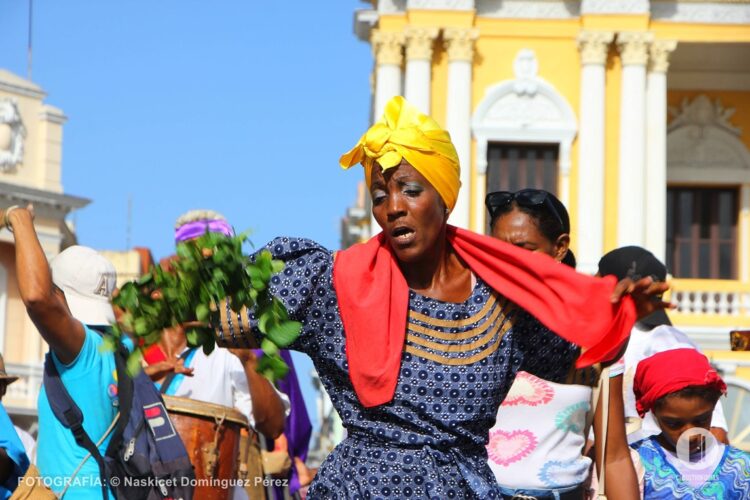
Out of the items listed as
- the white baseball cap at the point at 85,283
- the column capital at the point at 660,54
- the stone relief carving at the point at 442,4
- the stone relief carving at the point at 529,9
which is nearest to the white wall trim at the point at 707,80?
the column capital at the point at 660,54

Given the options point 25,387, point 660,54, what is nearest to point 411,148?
point 660,54

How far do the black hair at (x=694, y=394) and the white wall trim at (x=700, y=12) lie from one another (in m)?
25.9

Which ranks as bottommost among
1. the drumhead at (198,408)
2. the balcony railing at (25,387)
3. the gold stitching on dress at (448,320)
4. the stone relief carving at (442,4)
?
the balcony railing at (25,387)

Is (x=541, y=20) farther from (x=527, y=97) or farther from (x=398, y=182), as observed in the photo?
(x=398, y=182)

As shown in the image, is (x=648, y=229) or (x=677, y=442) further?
(x=648, y=229)

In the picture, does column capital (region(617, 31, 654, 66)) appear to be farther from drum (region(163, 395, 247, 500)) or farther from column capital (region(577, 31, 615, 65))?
drum (region(163, 395, 247, 500))

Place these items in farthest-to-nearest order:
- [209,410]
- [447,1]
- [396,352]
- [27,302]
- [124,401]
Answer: [447,1] < [209,410] < [124,401] < [27,302] < [396,352]

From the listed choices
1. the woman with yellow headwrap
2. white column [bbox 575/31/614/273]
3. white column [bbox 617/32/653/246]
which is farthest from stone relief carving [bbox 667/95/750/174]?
the woman with yellow headwrap

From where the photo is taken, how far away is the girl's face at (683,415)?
6133 millimetres

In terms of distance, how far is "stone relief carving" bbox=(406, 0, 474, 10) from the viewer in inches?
1227

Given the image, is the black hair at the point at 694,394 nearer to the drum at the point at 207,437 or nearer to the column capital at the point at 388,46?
the drum at the point at 207,437

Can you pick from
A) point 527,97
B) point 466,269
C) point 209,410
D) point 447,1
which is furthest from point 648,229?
point 466,269

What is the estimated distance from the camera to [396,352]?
15.3 feet

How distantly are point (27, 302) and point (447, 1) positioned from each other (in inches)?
1036
